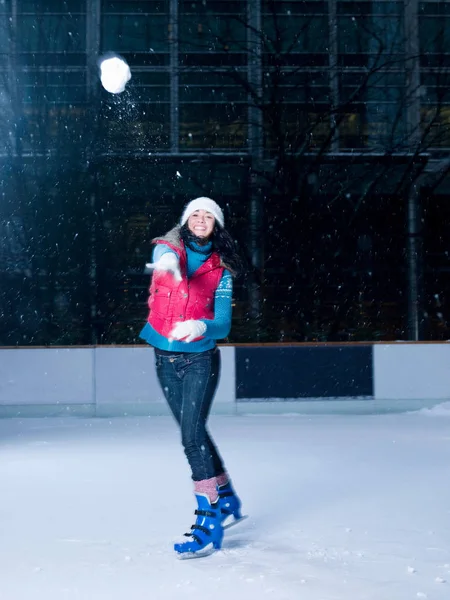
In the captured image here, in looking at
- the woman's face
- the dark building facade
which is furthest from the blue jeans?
the dark building facade

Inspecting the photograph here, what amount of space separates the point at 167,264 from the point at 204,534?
1.05 meters

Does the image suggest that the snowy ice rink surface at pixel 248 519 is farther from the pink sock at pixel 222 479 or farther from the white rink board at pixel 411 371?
the white rink board at pixel 411 371

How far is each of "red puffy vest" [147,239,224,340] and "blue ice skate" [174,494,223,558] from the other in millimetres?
705

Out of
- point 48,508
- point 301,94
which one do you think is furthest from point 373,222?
point 48,508

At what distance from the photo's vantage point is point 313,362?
9.48 m

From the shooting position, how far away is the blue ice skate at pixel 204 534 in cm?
349

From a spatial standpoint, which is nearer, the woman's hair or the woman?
the woman

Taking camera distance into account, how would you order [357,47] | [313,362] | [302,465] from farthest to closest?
[357,47] → [313,362] → [302,465]

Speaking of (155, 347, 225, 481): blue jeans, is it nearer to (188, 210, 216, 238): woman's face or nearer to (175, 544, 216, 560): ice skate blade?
(175, 544, 216, 560): ice skate blade

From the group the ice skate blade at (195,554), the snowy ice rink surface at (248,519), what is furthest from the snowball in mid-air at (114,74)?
the ice skate blade at (195,554)

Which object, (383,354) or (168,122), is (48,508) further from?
(168,122)

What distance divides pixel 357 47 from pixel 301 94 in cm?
158

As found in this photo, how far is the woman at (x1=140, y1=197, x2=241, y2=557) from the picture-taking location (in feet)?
11.6

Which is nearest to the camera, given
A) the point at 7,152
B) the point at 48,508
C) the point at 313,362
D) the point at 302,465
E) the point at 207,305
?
the point at 207,305
